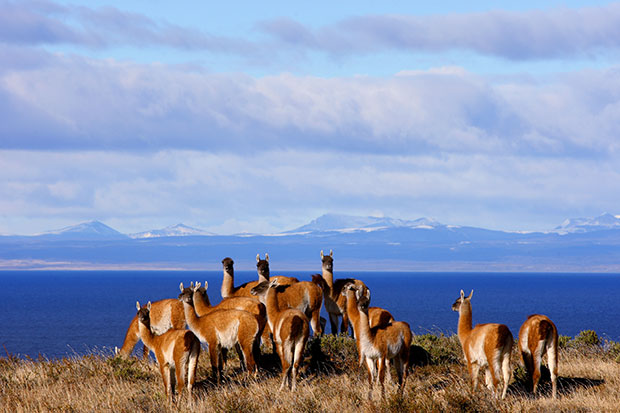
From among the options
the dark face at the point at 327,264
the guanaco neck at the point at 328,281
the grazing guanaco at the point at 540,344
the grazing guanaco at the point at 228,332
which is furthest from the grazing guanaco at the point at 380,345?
the dark face at the point at 327,264

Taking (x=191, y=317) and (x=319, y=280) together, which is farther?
(x=319, y=280)

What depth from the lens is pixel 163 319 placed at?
1855cm

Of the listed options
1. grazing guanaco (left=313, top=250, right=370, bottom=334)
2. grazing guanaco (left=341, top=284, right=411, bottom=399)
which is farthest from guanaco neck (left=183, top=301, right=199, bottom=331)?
grazing guanaco (left=313, top=250, right=370, bottom=334)

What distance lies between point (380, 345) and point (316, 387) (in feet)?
5.53

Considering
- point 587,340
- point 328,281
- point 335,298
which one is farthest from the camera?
point 587,340

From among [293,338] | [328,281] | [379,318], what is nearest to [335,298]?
[328,281]

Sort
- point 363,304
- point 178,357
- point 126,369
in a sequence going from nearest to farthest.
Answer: point 178,357
point 363,304
point 126,369

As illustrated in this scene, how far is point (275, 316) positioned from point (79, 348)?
62372 millimetres

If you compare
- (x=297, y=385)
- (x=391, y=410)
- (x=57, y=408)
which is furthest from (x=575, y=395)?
(x=57, y=408)

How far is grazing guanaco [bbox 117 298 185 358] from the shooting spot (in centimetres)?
1825

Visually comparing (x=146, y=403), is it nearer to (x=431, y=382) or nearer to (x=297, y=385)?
(x=297, y=385)

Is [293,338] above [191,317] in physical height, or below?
below

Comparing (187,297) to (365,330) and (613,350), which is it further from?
(613,350)

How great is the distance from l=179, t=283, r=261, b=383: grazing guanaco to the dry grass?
0.52m
